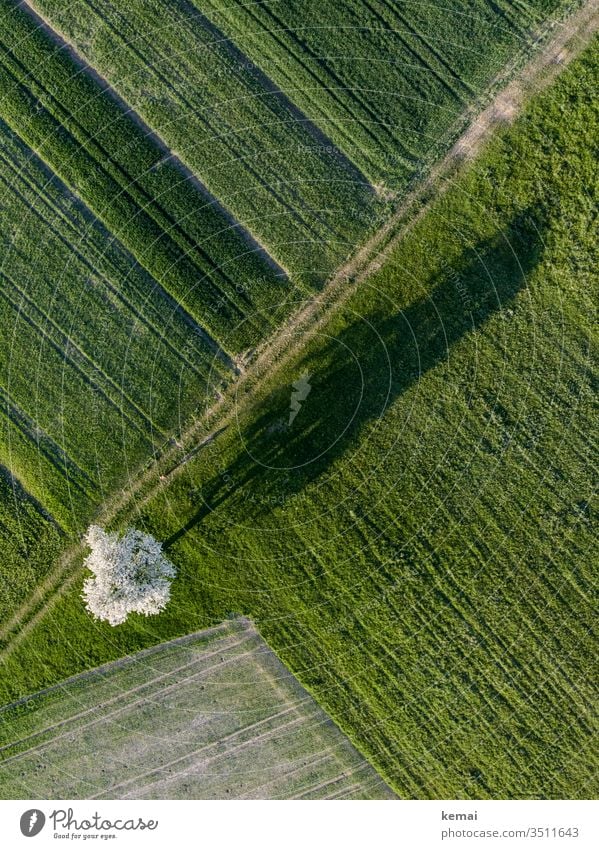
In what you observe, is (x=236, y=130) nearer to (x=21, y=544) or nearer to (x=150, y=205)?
(x=150, y=205)

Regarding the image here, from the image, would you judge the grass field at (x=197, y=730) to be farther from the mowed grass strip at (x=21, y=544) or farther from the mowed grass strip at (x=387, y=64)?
the mowed grass strip at (x=387, y=64)

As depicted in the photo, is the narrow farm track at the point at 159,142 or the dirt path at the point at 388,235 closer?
the dirt path at the point at 388,235

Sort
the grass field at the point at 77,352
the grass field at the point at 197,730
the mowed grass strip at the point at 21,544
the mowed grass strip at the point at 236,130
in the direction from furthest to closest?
1. the mowed grass strip at the point at 21,544
2. the grass field at the point at 197,730
3. the grass field at the point at 77,352
4. the mowed grass strip at the point at 236,130

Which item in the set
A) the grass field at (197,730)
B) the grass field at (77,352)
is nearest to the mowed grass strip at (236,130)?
the grass field at (77,352)

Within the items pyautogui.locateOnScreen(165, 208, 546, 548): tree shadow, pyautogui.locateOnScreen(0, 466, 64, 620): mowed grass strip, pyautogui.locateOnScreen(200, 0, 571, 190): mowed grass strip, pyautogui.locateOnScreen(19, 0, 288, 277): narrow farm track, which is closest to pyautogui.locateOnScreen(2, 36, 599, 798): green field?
pyautogui.locateOnScreen(165, 208, 546, 548): tree shadow

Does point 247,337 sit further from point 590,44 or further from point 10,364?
point 590,44

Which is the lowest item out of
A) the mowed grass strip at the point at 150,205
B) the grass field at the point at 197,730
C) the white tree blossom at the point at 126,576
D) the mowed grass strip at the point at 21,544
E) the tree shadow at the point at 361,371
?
the grass field at the point at 197,730

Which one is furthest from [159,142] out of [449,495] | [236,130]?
[449,495]
